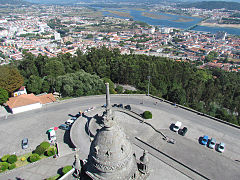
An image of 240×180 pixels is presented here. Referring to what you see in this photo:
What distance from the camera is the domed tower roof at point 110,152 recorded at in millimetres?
9805

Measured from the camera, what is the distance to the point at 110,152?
32.0ft

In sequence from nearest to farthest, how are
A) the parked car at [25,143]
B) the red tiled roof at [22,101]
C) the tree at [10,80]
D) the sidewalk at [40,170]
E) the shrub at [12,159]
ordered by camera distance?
the sidewalk at [40,170], the shrub at [12,159], the parked car at [25,143], the red tiled roof at [22,101], the tree at [10,80]

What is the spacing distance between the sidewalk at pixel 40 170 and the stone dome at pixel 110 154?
10928mm

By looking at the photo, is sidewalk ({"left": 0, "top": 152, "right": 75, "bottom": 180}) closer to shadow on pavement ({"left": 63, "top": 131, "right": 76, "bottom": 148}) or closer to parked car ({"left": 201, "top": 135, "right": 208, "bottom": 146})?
shadow on pavement ({"left": 63, "top": 131, "right": 76, "bottom": 148})

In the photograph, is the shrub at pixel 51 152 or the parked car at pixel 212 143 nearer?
the shrub at pixel 51 152

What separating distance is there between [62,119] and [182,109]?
18.9 metres

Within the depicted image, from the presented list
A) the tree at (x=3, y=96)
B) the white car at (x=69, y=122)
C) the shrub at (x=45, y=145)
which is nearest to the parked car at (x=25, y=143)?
the shrub at (x=45, y=145)

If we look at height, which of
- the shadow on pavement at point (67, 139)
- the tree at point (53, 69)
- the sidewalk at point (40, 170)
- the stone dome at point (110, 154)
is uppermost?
the stone dome at point (110, 154)

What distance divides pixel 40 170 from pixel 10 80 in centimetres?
2036

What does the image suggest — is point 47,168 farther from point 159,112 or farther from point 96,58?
point 96,58

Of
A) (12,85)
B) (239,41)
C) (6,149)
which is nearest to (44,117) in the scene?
(6,149)

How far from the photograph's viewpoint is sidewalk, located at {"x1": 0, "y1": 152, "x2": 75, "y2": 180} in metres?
18.4

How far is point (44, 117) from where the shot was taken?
28453 mm

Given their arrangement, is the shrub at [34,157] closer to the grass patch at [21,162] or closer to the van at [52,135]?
the grass patch at [21,162]
